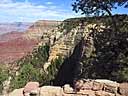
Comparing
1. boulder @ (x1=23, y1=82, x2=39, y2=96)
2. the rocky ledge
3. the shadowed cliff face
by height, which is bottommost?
the shadowed cliff face

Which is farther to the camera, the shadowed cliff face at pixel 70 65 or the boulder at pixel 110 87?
the shadowed cliff face at pixel 70 65

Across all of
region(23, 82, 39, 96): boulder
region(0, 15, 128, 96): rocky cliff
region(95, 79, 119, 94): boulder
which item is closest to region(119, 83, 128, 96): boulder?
region(95, 79, 119, 94): boulder

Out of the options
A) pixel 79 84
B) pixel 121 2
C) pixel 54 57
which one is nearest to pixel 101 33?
pixel 121 2

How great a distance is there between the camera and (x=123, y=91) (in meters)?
21.8

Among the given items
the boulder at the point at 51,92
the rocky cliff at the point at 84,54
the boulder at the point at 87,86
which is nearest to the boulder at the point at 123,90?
the boulder at the point at 87,86

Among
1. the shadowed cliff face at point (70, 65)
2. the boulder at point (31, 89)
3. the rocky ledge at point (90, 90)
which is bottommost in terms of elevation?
the shadowed cliff face at point (70, 65)

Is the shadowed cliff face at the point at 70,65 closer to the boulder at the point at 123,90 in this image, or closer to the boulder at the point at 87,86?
the boulder at the point at 87,86

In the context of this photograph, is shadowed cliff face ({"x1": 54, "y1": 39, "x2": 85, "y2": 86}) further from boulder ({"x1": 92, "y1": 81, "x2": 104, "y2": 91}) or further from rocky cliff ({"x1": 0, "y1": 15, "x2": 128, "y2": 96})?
boulder ({"x1": 92, "y1": 81, "x2": 104, "y2": 91})

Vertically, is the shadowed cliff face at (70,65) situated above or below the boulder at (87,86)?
below

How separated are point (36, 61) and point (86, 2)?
8090cm

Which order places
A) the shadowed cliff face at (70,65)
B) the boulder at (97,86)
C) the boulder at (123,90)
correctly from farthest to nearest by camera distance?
1. the shadowed cliff face at (70,65)
2. the boulder at (97,86)
3. the boulder at (123,90)

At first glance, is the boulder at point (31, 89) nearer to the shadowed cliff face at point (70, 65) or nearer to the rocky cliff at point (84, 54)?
the rocky cliff at point (84, 54)

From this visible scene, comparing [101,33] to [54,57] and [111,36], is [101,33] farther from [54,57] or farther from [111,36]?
[54,57]

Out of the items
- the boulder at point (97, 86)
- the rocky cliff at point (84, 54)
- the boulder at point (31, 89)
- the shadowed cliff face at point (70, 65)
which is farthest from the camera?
the shadowed cliff face at point (70, 65)
